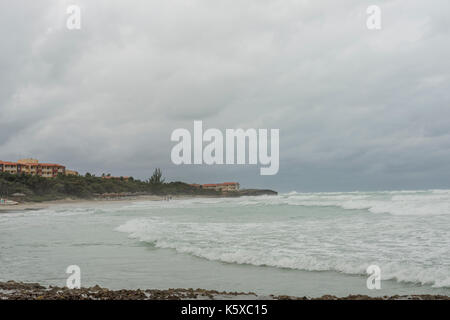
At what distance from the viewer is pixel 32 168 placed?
108312 millimetres

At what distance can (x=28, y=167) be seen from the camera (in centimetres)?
10706


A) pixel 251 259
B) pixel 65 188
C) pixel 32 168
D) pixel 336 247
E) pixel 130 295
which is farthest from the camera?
pixel 32 168

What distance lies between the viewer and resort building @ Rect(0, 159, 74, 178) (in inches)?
3954

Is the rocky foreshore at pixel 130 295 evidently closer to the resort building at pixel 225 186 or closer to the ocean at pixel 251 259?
the ocean at pixel 251 259

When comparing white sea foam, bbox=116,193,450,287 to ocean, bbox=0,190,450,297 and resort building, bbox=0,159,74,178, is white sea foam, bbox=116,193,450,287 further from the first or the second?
resort building, bbox=0,159,74,178

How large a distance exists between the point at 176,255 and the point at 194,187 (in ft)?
413

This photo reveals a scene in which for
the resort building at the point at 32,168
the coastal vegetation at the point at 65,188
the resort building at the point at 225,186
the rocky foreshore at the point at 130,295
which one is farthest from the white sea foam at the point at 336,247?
the resort building at the point at 225,186

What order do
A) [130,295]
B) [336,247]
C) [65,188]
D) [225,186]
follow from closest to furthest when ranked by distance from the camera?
[130,295] → [336,247] → [65,188] → [225,186]

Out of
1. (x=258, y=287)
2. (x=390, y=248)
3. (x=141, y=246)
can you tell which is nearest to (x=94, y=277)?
(x=258, y=287)

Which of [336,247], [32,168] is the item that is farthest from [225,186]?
[336,247]

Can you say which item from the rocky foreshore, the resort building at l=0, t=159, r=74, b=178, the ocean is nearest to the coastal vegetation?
the resort building at l=0, t=159, r=74, b=178

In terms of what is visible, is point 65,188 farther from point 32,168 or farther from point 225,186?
point 225,186

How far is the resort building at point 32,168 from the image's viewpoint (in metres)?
100
